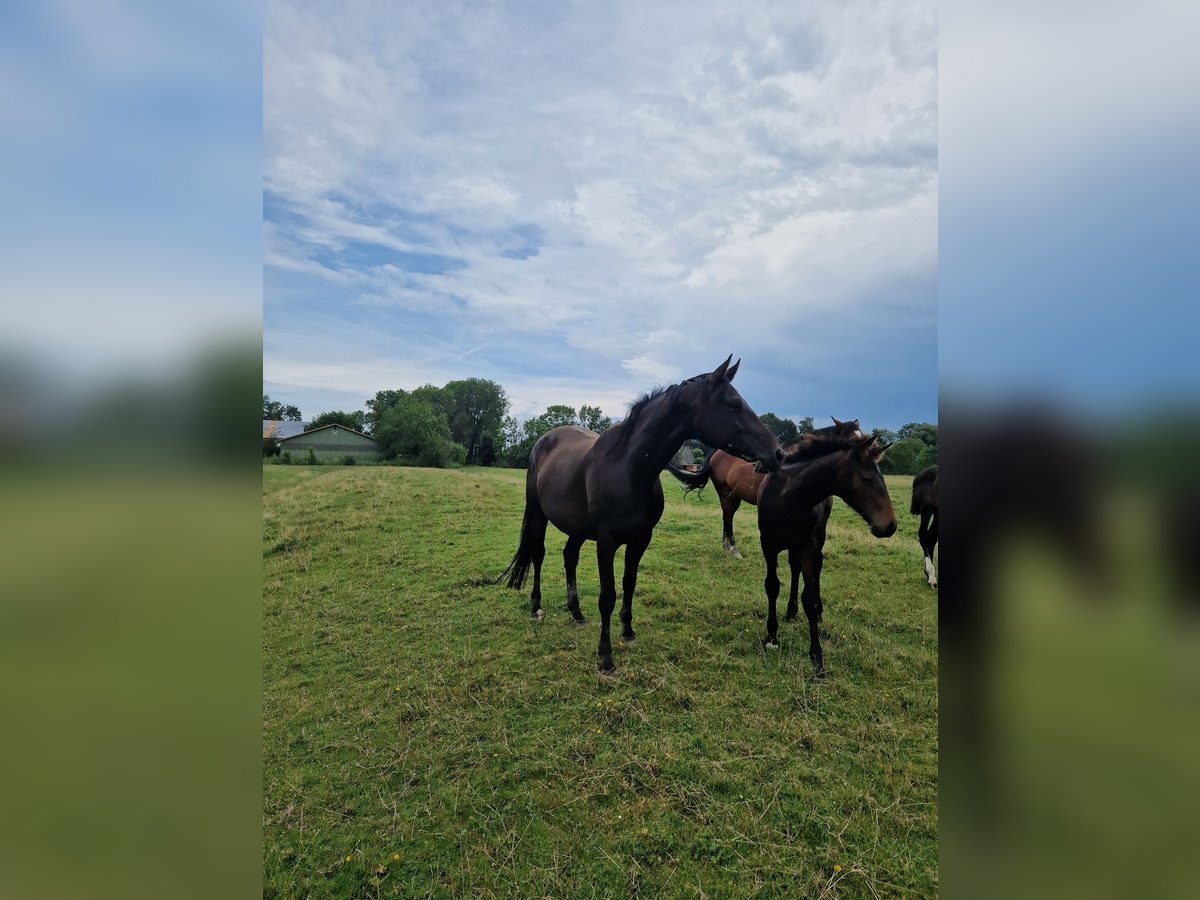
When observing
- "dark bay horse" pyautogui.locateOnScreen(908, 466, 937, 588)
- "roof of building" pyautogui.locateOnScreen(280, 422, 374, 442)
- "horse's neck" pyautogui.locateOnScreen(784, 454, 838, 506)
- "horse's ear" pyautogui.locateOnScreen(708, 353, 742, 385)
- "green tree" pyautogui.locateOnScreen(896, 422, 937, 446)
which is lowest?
"dark bay horse" pyautogui.locateOnScreen(908, 466, 937, 588)

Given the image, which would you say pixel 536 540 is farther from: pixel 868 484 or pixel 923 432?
pixel 923 432

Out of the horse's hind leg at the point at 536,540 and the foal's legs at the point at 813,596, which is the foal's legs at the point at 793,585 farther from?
the horse's hind leg at the point at 536,540

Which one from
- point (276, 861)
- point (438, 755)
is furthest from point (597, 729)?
point (276, 861)

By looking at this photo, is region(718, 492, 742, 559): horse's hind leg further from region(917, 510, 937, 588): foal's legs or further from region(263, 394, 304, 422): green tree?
region(263, 394, 304, 422): green tree

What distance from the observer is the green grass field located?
8.20 ft

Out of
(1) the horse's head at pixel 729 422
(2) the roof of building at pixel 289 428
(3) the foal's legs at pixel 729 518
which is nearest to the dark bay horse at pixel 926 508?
(1) the horse's head at pixel 729 422

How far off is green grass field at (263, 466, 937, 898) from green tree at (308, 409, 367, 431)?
2.47m

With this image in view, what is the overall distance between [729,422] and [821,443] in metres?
0.88

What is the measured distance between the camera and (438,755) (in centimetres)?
340

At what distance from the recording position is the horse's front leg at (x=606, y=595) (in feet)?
14.6

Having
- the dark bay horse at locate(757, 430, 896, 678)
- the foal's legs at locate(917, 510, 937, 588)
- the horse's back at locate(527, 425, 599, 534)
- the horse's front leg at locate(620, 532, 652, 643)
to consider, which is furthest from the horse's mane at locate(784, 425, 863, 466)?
the horse's back at locate(527, 425, 599, 534)
